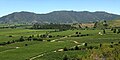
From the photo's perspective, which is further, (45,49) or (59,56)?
(45,49)

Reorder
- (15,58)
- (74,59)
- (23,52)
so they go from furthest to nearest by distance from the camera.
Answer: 1. (23,52)
2. (15,58)
3. (74,59)

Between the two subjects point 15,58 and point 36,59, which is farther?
point 15,58

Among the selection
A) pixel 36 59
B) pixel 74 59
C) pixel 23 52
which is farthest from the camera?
pixel 23 52

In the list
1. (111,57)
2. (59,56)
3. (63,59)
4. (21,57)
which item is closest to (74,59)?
(63,59)

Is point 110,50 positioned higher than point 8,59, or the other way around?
point 110,50

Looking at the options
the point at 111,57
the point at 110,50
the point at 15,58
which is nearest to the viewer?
the point at 111,57

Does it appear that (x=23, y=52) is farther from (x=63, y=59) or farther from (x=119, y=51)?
(x=119, y=51)

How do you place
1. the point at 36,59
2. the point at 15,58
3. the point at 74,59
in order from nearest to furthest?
1. the point at 74,59
2. the point at 36,59
3. the point at 15,58

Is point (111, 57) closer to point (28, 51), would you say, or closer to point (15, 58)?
point (15, 58)

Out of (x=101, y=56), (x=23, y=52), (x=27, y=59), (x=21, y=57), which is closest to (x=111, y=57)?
(x=101, y=56)
